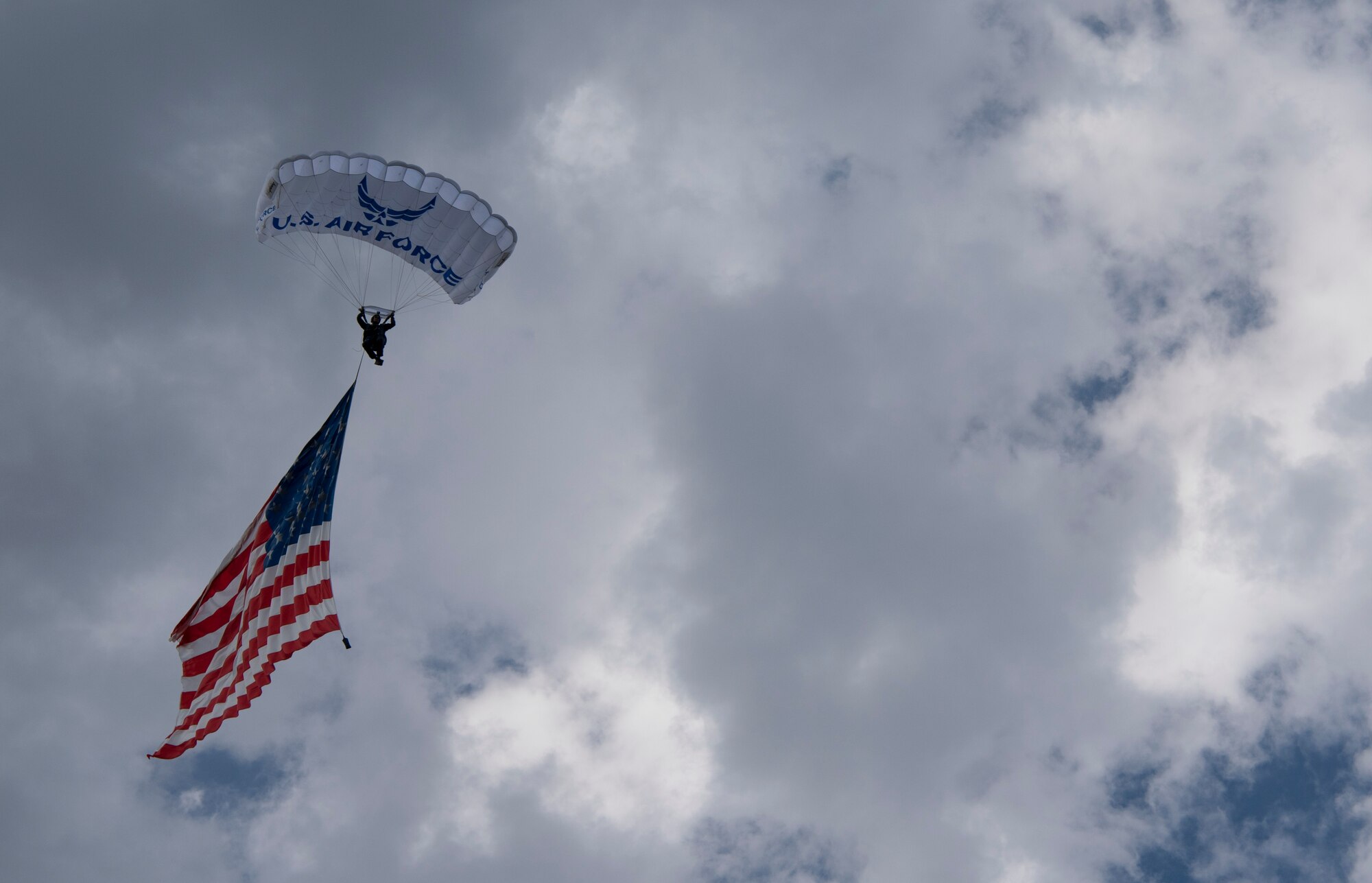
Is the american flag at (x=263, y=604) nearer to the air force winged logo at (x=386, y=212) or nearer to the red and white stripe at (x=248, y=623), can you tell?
the red and white stripe at (x=248, y=623)

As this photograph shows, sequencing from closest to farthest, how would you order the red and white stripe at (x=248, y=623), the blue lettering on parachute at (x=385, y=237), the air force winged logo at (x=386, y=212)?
the red and white stripe at (x=248, y=623) < the air force winged logo at (x=386, y=212) < the blue lettering on parachute at (x=385, y=237)

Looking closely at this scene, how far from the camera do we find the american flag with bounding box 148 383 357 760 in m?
40.9

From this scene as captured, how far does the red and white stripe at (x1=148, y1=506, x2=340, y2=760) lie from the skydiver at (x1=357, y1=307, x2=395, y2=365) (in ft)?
28.4

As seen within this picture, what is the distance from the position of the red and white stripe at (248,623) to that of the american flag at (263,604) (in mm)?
23

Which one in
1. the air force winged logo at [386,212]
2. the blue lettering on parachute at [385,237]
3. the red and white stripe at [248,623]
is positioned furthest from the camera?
the blue lettering on parachute at [385,237]

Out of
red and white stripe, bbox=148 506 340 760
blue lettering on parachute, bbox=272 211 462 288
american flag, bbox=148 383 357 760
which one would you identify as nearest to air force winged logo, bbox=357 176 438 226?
blue lettering on parachute, bbox=272 211 462 288

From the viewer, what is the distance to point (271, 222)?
46.8 metres

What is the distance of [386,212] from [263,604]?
15.4 m

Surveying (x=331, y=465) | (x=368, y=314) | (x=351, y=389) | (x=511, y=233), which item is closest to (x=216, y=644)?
(x=331, y=465)

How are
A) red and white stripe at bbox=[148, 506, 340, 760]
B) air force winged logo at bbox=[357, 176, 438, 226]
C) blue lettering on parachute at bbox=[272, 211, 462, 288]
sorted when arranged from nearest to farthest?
red and white stripe at bbox=[148, 506, 340, 760] < air force winged logo at bbox=[357, 176, 438, 226] < blue lettering on parachute at bbox=[272, 211, 462, 288]

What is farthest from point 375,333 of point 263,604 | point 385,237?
point 263,604

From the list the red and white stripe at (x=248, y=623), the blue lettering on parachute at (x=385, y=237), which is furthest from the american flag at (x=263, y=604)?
the blue lettering on parachute at (x=385, y=237)

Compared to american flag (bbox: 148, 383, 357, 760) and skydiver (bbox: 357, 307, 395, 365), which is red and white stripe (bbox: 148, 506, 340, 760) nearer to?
american flag (bbox: 148, 383, 357, 760)

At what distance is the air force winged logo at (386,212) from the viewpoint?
46.8 metres
